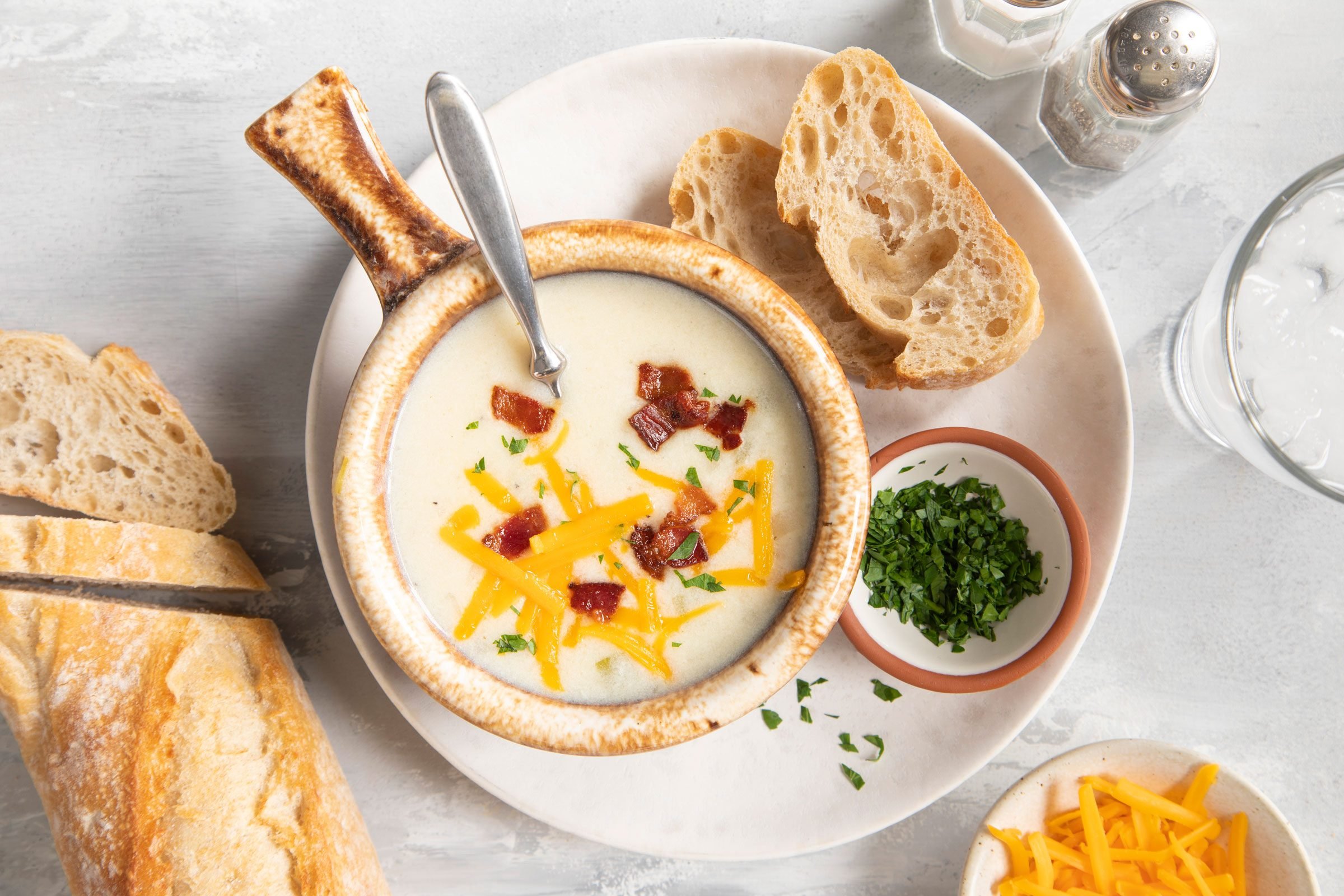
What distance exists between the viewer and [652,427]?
1.75m

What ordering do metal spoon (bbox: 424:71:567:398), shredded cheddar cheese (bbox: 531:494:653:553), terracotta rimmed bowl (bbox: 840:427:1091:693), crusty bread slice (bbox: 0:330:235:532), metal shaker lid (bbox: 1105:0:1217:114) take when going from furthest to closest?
crusty bread slice (bbox: 0:330:235:532) < metal shaker lid (bbox: 1105:0:1217:114) < terracotta rimmed bowl (bbox: 840:427:1091:693) < shredded cheddar cheese (bbox: 531:494:653:553) < metal spoon (bbox: 424:71:567:398)

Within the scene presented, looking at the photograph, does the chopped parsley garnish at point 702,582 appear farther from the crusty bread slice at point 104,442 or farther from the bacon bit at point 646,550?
the crusty bread slice at point 104,442

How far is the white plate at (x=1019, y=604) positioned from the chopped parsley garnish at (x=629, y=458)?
55cm

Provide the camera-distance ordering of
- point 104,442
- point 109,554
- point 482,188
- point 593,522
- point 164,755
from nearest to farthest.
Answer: point 482,188 < point 593,522 < point 164,755 < point 109,554 < point 104,442

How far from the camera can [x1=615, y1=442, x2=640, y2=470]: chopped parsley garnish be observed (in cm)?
176

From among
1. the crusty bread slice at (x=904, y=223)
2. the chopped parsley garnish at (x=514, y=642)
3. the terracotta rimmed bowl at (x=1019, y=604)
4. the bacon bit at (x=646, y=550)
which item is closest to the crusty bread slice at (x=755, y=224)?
the crusty bread slice at (x=904, y=223)

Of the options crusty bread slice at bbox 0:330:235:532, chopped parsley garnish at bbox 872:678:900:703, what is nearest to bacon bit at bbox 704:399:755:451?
chopped parsley garnish at bbox 872:678:900:703

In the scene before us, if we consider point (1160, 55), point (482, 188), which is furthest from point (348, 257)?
point (1160, 55)

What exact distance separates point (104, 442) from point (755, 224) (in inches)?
68.0

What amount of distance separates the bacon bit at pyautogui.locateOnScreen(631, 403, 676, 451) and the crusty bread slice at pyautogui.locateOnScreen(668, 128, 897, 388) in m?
0.51

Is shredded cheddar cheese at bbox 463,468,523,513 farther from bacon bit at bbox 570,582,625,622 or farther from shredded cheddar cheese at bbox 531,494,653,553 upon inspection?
bacon bit at bbox 570,582,625,622

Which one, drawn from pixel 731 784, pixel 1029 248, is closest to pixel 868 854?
pixel 731 784

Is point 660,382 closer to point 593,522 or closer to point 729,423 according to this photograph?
point 729,423

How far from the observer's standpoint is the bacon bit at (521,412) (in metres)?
1.76
